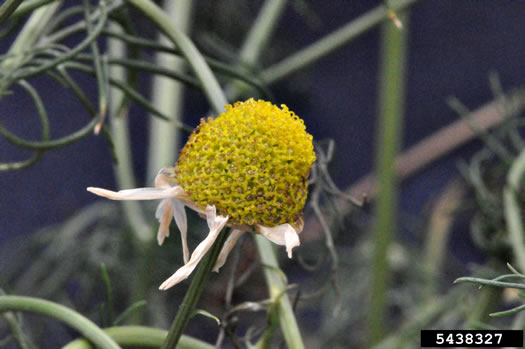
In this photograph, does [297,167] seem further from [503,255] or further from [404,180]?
[404,180]

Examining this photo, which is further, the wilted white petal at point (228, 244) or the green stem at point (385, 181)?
the green stem at point (385, 181)

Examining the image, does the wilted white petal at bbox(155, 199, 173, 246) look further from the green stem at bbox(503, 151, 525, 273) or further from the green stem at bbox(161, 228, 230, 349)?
the green stem at bbox(503, 151, 525, 273)

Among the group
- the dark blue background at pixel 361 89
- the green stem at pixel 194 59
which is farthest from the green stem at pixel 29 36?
the dark blue background at pixel 361 89

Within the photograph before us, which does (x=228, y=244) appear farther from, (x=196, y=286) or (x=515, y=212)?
(x=515, y=212)

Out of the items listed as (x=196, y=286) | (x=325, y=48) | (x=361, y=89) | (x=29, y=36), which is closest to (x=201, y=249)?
(x=196, y=286)

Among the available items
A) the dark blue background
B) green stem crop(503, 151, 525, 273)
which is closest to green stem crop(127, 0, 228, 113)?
green stem crop(503, 151, 525, 273)

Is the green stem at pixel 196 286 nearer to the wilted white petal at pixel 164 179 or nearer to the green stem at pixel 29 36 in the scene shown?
the wilted white petal at pixel 164 179
